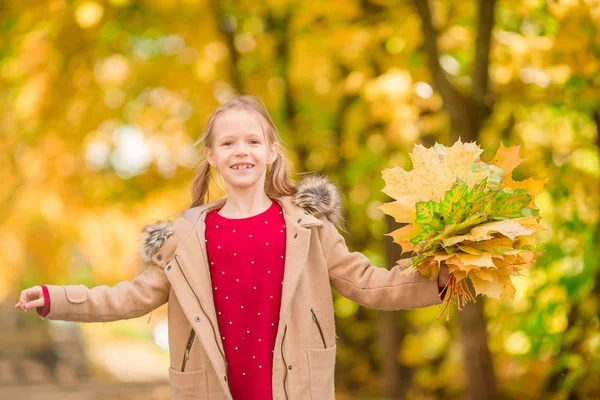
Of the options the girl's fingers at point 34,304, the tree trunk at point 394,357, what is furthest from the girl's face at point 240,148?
the tree trunk at point 394,357

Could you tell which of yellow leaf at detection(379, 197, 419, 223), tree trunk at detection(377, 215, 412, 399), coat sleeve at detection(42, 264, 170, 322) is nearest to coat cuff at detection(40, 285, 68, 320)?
coat sleeve at detection(42, 264, 170, 322)

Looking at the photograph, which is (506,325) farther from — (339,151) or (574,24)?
(339,151)

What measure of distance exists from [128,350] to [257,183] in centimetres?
1731

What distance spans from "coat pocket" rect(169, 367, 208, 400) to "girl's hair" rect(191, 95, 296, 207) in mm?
639

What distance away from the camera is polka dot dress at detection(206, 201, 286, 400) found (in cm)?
295

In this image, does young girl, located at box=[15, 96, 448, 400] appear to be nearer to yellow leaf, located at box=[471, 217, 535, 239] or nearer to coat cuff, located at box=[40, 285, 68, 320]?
coat cuff, located at box=[40, 285, 68, 320]

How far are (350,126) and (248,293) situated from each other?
5913 millimetres

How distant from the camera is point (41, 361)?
14148 millimetres

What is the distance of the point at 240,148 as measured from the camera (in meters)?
3.01

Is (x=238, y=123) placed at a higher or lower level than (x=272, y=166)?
higher

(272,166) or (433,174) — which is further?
(272,166)

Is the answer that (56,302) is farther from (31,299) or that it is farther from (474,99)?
(474,99)

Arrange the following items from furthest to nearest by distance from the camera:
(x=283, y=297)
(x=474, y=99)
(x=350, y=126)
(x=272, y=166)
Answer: (x=350, y=126) → (x=474, y=99) → (x=272, y=166) → (x=283, y=297)

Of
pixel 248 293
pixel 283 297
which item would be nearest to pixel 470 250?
pixel 283 297
